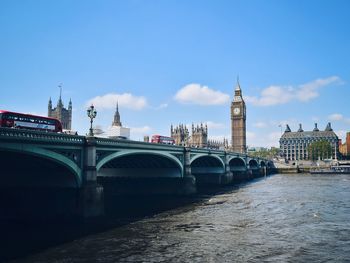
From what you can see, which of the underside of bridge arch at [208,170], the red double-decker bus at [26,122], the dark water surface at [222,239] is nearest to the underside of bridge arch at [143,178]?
the dark water surface at [222,239]

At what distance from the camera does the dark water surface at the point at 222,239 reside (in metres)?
21.4

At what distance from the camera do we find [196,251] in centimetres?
2270

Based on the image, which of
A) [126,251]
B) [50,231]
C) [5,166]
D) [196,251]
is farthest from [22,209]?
[196,251]

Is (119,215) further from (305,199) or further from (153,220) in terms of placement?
(305,199)

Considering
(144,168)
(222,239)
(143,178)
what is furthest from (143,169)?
(222,239)

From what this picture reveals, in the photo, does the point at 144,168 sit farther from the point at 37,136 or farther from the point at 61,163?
the point at 37,136

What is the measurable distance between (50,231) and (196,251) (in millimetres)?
13595

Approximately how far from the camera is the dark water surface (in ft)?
70.1

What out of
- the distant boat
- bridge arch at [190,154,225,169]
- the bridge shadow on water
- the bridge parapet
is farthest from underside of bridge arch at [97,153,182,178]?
the distant boat

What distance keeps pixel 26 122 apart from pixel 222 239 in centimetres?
2256

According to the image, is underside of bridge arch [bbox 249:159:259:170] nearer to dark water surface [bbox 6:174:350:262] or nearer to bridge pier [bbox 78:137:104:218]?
dark water surface [bbox 6:174:350:262]

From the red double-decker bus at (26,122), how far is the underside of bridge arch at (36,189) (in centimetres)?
371

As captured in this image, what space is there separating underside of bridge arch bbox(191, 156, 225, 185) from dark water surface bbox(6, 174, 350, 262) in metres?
41.6

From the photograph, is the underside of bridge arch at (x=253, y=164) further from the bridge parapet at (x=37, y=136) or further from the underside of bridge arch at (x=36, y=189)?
the bridge parapet at (x=37, y=136)
